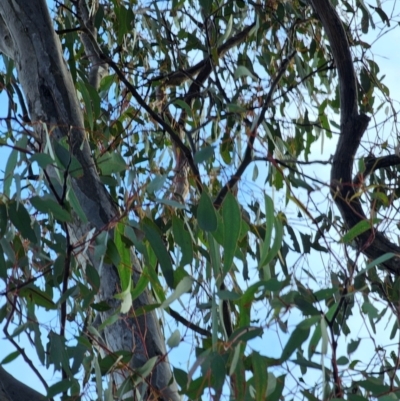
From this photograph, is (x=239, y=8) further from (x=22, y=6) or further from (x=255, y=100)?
(x=22, y=6)

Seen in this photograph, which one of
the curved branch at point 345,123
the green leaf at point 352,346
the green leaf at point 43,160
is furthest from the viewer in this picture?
the curved branch at point 345,123

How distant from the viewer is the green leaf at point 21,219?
3.71 ft

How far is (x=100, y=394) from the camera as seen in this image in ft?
3.37

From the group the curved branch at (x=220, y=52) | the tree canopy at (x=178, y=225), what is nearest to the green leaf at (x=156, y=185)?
the tree canopy at (x=178, y=225)

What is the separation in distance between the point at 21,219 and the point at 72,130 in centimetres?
28

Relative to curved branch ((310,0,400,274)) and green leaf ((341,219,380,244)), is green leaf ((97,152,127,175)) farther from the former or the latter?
curved branch ((310,0,400,274))

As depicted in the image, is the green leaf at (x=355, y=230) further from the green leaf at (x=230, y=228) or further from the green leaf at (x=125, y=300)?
the green leaf at (x=125, y=300)

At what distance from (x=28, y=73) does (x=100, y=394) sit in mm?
663

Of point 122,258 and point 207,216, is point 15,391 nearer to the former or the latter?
point 122,258

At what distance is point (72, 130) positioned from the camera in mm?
1372

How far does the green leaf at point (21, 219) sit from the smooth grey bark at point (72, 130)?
0.14 m

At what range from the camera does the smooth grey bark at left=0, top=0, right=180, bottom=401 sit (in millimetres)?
1194

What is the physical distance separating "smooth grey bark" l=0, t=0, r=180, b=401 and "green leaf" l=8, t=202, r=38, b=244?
0.14 meters

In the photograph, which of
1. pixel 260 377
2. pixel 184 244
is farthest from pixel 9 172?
pixel 260 377
